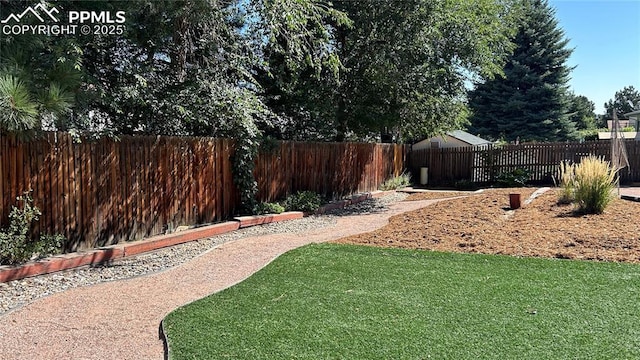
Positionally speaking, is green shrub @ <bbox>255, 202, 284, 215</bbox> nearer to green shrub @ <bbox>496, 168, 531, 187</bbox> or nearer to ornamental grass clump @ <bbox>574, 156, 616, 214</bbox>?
ornamental grass clump @ <bbox>574, 156, 616, 214</bbox>

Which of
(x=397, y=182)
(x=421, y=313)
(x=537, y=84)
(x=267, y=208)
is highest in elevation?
(x=537, y=84)

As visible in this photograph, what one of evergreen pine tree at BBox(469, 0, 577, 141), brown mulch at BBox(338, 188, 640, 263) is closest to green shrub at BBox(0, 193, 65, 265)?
brown mulch at BBox(338, 188, 640, 263)

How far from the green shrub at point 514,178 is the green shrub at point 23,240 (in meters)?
13.6

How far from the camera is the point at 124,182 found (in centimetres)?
638

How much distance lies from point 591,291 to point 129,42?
6680mm

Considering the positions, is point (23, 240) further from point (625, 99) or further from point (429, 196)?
point (625, 99)

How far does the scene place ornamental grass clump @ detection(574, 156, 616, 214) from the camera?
23.3ft

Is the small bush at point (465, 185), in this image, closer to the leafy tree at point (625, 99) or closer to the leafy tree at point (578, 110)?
the leafy tree at point (578, 110)

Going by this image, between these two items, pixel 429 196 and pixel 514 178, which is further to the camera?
pixel 514 178

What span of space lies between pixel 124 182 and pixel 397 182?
10662 millimetres

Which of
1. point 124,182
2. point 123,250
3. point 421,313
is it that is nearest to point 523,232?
point 421,313

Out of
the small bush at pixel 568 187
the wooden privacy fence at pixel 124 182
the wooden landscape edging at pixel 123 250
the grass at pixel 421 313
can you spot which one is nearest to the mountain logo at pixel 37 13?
the wooden privacy fence at pixel 124 182

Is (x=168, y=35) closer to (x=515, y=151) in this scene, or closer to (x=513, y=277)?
(x=513, y=277)

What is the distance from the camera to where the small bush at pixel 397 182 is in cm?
1467
